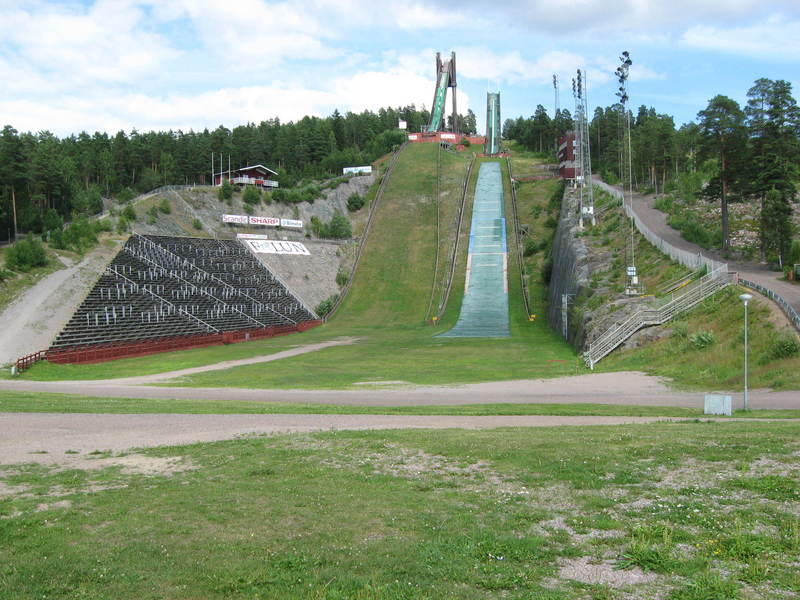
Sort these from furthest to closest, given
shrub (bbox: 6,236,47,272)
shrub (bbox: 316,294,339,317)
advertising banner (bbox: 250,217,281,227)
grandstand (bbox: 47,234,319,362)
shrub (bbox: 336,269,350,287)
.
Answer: advertising banner (bbox: 250,217,281,227) < shrub (bbox: 336,269,350,287) < shrub (bbox: 316,294,339,317) < shrub (bbox: 6,236,47,272) < grandstand (bbox: 47,234,319,362)

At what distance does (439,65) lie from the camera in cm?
15212

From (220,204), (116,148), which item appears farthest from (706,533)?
(116,148)

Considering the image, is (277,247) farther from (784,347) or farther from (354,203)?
(784,347)

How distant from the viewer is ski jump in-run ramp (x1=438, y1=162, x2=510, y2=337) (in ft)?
192

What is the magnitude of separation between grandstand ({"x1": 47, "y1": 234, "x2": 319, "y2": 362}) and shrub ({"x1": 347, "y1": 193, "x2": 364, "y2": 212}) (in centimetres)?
2097

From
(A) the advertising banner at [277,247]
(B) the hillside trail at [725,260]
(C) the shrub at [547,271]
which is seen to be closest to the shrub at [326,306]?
(A) the advertising banner at [277,247]

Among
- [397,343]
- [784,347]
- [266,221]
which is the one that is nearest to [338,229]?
[266,221]

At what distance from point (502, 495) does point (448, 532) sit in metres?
2.02

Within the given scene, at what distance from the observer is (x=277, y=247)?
7631 cm

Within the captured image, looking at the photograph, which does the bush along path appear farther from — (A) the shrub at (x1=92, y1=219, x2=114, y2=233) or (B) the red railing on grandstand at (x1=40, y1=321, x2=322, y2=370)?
(A) the shrub at (x1=92, y1=219, x2=114, y2=233)

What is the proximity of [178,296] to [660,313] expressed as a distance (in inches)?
1592

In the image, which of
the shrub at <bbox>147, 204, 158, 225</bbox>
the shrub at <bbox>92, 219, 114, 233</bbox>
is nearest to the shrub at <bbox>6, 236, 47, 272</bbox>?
the shrub at <bbox>92, 219, 114, 233</bbox>

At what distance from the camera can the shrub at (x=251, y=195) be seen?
8144 cm

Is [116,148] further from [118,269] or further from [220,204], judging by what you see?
[118,269]
